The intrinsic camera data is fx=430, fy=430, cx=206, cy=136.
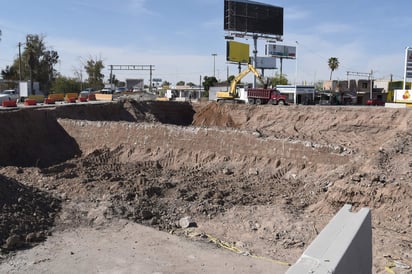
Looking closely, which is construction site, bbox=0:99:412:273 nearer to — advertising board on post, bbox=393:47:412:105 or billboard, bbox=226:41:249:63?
advertising board on post, bbox=393:47:412:105

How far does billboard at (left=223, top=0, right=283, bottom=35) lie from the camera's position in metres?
56.7

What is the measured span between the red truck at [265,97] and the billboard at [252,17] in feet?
69.4

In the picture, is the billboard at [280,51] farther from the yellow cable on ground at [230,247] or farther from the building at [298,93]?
the yellow cable on ground at [230,247]

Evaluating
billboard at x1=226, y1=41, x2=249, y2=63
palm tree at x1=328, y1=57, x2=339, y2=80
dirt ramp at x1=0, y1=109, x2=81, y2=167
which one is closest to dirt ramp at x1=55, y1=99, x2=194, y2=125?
dirt ramp at x1=0, y1=109, x2=81, y2=167

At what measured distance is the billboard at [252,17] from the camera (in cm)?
5668

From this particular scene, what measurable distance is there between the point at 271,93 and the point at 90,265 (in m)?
31.0

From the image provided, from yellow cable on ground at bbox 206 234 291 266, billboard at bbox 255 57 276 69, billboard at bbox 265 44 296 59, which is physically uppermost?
billboard at bbox 265 44 296 59

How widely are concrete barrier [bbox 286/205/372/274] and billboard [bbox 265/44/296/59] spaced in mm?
72859

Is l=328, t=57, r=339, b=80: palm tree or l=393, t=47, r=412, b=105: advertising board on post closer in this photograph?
l=393, t=47, r=412, b=105: advertising board on post

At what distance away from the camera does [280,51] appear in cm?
7688

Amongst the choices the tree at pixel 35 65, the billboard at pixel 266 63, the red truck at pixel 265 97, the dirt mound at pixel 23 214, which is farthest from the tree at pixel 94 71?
the dirt mound at pixel 23 214

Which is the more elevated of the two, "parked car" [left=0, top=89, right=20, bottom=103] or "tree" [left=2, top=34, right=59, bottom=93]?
"tree" [left=2, top=34, right=59, bottom=93]

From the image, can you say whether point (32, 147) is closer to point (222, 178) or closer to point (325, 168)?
point (222, 178)

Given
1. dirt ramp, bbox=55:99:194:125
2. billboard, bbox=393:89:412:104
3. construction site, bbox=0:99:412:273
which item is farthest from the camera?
dirt ramp, bbox=55:99:194:125
